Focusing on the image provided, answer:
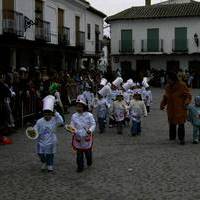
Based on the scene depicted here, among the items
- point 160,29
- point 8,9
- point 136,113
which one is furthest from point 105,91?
point 160,29

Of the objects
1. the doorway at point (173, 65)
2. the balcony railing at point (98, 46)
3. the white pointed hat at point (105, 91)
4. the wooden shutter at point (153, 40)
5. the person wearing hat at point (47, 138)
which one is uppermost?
the wooden shutter at point (153, 40)

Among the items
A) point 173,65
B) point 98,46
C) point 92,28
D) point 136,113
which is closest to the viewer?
point 136,113

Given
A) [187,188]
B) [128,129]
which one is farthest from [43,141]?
[128,129]

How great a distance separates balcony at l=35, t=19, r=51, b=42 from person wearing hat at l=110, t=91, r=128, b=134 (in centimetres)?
1237

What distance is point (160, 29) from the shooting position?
49344 mm

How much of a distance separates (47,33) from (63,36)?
3.02 meters

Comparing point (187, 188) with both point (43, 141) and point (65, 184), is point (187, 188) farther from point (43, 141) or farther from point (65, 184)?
point (43, 141)

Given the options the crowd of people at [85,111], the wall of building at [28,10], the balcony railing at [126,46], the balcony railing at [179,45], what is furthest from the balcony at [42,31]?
the balcony railing at [126,46]

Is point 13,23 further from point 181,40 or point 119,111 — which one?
point 181,40

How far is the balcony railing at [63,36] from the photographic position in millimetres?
30734

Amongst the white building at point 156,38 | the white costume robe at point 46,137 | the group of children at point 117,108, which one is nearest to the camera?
the white costume robe at point 46,137

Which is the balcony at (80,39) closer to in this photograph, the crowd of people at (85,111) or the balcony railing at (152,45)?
the balcony railing at (152,45)

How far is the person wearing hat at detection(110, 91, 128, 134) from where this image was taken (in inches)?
588

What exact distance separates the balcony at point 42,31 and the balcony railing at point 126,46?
21.5 m
